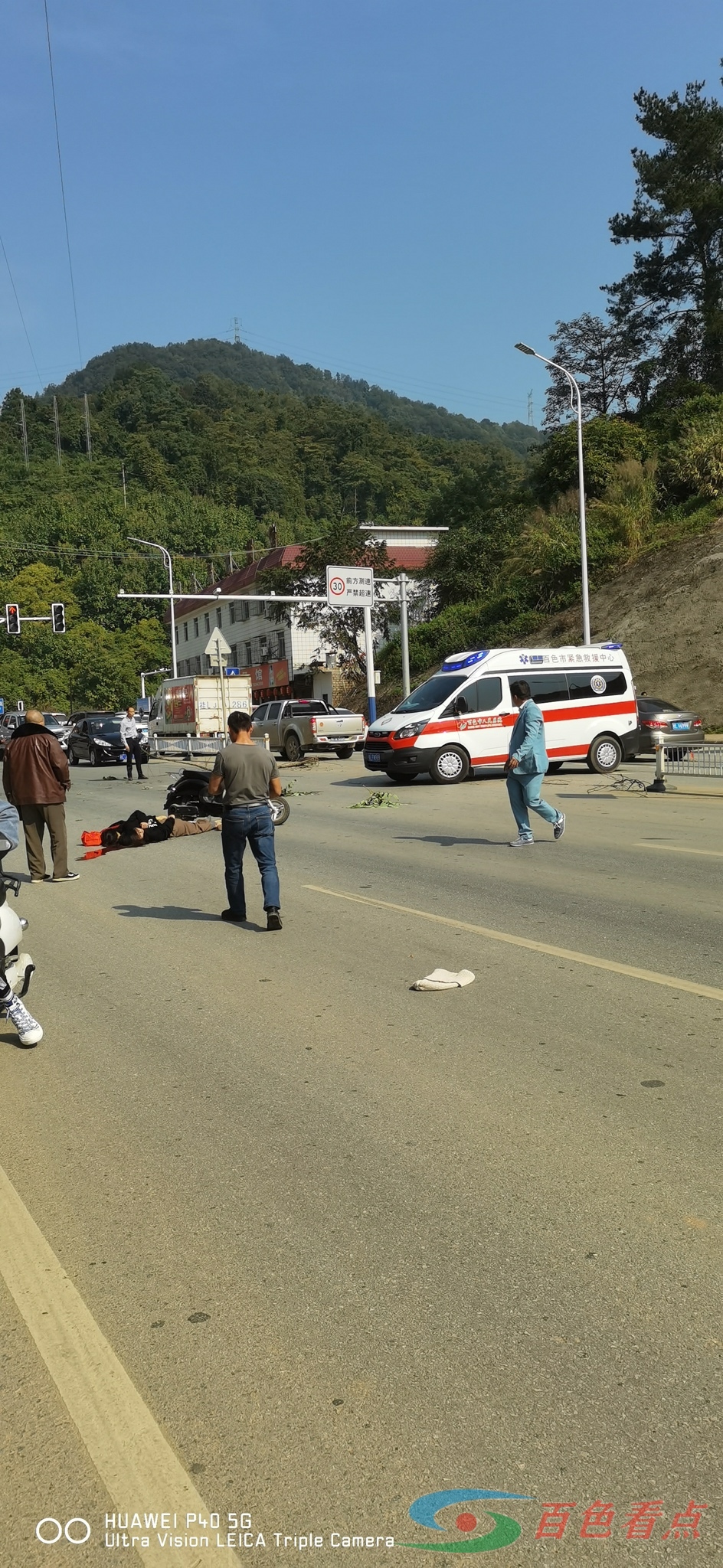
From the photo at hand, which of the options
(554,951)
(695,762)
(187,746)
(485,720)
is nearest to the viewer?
(554,951)

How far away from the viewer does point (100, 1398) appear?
3070 mm

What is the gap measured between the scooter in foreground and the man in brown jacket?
635 centimetres

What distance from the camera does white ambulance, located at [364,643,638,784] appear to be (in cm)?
2169

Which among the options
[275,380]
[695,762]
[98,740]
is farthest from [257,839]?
[275,380]

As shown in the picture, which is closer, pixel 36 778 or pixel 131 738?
pixel 36 778

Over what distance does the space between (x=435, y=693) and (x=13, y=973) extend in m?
16.4

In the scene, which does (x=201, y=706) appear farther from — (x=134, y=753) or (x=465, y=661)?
(x=465, y=661)

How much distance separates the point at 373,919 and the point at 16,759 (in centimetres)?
499

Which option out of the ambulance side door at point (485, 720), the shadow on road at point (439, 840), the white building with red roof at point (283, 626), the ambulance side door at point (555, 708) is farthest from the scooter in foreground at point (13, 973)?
the white building with red roof at point (283, 626)

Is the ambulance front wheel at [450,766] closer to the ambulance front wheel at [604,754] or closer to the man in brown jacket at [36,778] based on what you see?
the ambulance front wheel at [604,754]

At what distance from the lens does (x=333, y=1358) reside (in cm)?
317

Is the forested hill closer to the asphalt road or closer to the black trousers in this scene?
the black trousers

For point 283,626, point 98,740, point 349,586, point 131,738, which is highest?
point 283,626

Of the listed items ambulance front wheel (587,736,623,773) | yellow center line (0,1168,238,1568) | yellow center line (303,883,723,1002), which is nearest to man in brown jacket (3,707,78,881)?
yellow center line (303,883,723,1002)
